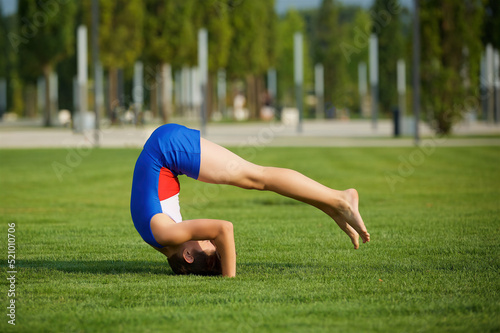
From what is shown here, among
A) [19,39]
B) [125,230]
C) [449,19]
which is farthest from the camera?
[19,39]

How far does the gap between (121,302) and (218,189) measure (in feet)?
30.7

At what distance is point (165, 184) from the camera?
6.32m

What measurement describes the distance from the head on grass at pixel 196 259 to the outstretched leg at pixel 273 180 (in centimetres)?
56

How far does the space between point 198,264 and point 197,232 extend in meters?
0.40

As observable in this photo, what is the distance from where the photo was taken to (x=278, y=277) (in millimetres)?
6230

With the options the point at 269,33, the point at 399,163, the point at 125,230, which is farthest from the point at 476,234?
the point at 269,33

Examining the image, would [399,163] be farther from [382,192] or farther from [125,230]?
[125,230]

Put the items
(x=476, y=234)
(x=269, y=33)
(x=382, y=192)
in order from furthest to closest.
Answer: (x=269, y=33)
(x=382, y=192)
(x=476, y=234)

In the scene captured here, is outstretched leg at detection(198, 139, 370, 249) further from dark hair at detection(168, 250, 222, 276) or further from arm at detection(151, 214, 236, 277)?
dark hair at detection(168, 250, 222, 276)

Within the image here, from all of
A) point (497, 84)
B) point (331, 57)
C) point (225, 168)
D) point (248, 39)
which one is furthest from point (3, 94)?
point (225, 168)

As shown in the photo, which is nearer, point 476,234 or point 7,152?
point 476,234

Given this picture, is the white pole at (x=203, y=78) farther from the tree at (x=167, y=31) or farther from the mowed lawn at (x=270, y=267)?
the mowed lawn at (x=270, y=267)

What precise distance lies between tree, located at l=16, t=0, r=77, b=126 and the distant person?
39.8 metres

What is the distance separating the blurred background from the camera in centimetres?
3038
